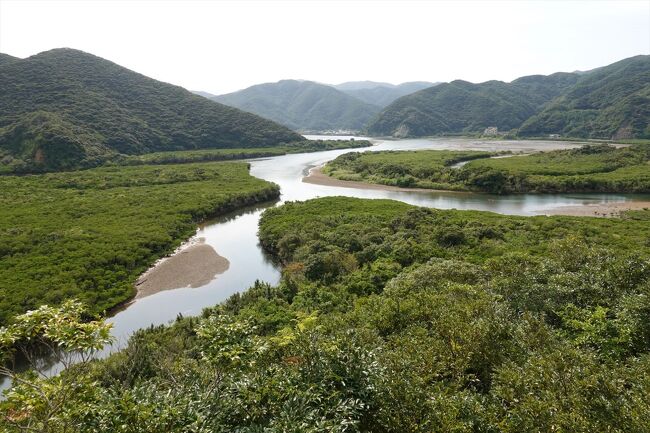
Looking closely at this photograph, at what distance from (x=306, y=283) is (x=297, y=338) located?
2005 cm

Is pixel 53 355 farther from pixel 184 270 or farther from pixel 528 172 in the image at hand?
pixel 528 172

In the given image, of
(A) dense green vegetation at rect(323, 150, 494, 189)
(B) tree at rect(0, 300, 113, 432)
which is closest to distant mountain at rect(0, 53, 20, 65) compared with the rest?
(A) dense green vegetation at rect(323, 150, 494, 189)

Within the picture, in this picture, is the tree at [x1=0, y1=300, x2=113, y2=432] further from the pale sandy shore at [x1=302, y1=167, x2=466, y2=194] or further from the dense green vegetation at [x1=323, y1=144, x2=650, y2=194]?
the dense green vegetation at [x1=323, y1=144, x2=650, y2=194]

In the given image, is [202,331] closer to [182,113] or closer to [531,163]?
[531,163]

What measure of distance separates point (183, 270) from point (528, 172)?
82.6m

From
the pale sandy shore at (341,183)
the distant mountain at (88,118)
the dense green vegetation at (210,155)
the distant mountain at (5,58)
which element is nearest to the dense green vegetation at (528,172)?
the pale sandy shore at (341,183)

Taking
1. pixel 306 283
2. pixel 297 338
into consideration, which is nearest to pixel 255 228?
pixel 306 283

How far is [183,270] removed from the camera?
41.7 meters

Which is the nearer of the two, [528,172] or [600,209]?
[600,209]

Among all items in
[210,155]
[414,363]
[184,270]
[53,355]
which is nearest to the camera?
[53,355]

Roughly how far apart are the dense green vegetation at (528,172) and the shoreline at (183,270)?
59.2m

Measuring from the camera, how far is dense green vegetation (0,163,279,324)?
3338 centimetres

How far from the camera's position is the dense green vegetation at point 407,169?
92875mm

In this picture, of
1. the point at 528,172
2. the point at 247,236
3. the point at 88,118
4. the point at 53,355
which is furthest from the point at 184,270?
the point at 88,118
